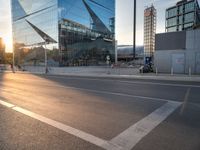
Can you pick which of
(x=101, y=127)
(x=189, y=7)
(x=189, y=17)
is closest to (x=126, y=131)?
(x=101, y=127)

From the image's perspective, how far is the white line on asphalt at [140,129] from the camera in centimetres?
391

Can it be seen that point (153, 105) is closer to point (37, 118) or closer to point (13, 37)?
point (37, 118)

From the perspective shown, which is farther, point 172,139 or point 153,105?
point 153,105

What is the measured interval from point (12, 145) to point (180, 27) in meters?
79.4

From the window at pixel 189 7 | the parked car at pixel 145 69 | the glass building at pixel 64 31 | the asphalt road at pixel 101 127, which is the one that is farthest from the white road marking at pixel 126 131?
the window at pixel 189 7

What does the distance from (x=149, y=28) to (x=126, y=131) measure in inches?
5150

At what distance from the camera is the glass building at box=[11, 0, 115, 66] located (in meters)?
57.0

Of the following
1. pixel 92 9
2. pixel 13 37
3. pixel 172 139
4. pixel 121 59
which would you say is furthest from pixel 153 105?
pixel 121 59

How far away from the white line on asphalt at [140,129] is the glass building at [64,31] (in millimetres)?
52116

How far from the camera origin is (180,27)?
73.1 metres

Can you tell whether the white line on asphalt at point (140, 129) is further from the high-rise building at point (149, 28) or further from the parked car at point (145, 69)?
the high-rise building at point (149, 28)

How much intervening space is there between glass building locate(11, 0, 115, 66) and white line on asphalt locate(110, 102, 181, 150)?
52.1 m

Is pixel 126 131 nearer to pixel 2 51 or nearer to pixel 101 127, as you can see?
pixel 101 127

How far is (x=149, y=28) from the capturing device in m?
127
